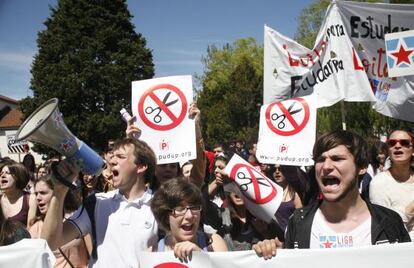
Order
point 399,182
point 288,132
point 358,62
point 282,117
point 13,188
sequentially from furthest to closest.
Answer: point 358,62
point 282,117
point 288,132
point 13,188
point 399,182

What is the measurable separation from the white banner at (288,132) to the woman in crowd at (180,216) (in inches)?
99.9

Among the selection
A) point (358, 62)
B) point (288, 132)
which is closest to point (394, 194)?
point (288, 132)

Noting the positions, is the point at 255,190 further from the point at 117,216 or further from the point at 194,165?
the point at 117,216

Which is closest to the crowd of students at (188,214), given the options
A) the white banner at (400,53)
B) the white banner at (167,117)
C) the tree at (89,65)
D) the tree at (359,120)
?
the white banner at (167,117)

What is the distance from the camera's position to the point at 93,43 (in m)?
36.6

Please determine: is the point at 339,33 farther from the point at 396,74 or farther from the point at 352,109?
the point at 352,109

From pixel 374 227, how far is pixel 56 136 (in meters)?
1.69


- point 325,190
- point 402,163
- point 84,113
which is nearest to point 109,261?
point 325,190

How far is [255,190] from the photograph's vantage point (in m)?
4.07

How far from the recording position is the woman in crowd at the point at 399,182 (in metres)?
3.79

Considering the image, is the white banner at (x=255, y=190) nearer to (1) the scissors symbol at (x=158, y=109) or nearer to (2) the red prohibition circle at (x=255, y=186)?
(2) the red prohibition circle at (x=255, y=186)

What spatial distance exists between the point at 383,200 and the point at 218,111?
46435 millimetres

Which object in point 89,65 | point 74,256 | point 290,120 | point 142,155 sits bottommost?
point 74,256

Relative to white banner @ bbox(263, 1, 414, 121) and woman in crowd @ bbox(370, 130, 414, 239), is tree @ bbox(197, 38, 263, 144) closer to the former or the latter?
white banner @ bbox(263, 1, 414, 121)
